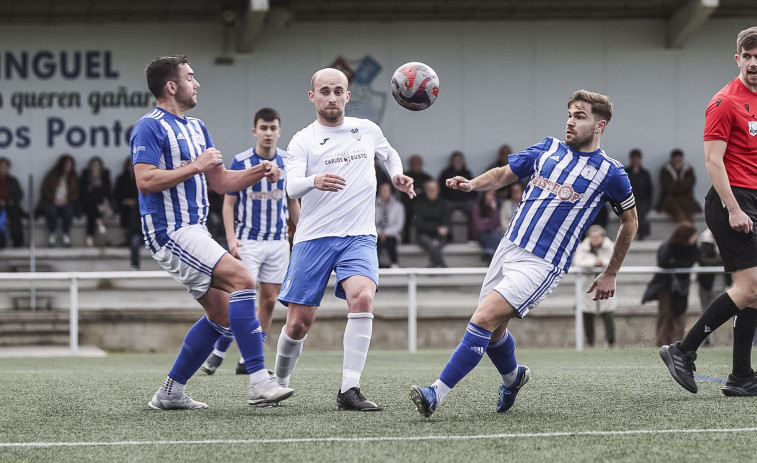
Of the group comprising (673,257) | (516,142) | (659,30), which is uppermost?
(659,30)

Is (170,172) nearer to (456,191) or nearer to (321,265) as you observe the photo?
(321,265)

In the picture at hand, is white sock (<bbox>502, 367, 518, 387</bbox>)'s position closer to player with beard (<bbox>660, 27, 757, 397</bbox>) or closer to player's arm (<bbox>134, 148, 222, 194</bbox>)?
player with beard (<bbox>660, 27, 757, 397</bbox>)

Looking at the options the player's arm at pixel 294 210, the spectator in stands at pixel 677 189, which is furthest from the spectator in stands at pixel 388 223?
the player's arm at pixel 294 210

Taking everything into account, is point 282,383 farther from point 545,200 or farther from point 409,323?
point 409,323

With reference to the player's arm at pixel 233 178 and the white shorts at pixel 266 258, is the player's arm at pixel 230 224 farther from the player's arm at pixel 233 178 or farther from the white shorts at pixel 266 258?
the player's arm at pixel 233 178

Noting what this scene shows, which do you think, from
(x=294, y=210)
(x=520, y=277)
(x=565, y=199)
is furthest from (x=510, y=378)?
(x=294, y=210)

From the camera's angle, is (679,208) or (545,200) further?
(679,208)

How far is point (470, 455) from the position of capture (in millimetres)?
4336

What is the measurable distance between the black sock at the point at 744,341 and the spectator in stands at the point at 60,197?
11.9 metres

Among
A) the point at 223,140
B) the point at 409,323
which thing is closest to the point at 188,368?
the point at 409,323

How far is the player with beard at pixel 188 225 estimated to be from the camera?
5.68 meters

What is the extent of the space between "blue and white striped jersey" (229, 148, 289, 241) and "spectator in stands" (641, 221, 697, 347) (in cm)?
443

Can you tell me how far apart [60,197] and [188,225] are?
11315 millimetres

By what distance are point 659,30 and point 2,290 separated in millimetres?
11481
